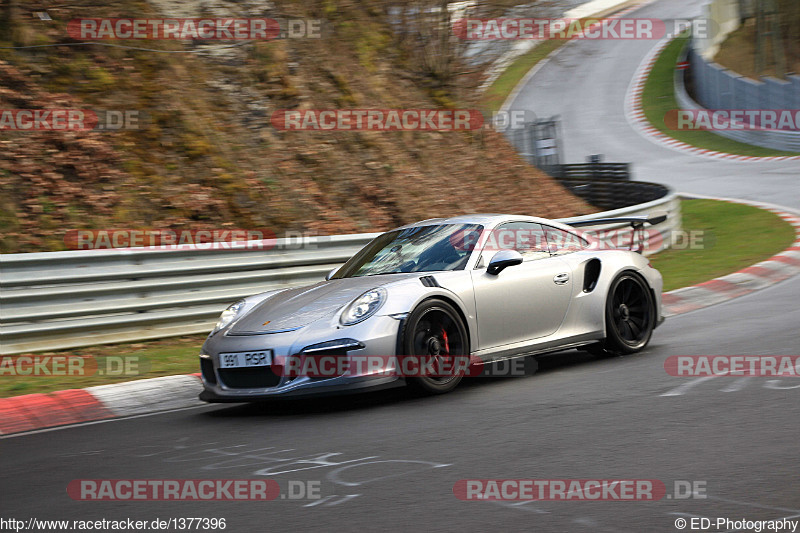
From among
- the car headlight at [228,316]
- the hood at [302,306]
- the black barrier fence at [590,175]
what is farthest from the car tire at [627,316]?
the black barrier fence at [590,175]

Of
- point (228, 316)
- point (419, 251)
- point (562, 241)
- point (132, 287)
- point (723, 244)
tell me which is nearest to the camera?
point (228, 316)

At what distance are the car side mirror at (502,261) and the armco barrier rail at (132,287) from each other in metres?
3.98

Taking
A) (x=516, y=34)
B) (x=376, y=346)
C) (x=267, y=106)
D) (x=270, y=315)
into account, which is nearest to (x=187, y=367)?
(x=270, y=315)

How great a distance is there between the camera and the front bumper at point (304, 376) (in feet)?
20.8

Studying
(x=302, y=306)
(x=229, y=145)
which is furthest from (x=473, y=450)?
(x=229, y=145)

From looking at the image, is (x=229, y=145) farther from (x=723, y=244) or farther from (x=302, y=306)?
(x=723, y=244)

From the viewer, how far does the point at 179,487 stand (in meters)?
4.74

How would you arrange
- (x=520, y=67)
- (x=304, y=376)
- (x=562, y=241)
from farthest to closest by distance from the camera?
(x=520, y=67), (x=562, y=241), (x=304, y=376)

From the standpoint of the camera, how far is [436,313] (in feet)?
22.3

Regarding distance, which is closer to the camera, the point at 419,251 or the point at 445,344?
the point at 445,344

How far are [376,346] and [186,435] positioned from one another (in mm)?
1358

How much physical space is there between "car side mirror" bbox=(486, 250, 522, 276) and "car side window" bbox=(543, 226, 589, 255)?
2.58ft

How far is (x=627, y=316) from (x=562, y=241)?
3.08ft

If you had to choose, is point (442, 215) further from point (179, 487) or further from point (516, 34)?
point (179, 487)
